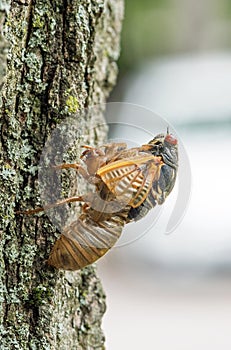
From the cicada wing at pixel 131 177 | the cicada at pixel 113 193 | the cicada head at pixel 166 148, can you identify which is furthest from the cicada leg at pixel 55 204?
the cicada head at pixel 166 148

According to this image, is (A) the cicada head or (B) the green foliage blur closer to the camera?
(A) the cicada head

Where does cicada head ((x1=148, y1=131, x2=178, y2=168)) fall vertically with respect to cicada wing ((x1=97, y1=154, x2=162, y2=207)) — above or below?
above

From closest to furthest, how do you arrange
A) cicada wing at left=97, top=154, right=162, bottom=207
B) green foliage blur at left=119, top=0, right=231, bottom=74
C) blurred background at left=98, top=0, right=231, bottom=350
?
cicada wing at left=97, top=154, right=162, bottom=207, blurred background at left=98, top=0, right=231, bottom=350, green foliage blur at left=119, top=0, right=231, bottom=74

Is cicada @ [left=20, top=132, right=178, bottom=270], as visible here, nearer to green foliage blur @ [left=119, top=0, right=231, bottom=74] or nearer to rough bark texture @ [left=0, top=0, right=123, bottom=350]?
rough bark texture @ [left=0, top=0, right=123, bottom=350]

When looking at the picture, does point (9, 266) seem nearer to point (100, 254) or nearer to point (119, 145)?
point (100, 254)

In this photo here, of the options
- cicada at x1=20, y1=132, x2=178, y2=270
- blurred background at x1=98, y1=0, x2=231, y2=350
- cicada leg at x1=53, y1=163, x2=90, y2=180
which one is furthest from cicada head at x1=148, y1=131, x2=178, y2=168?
blurred background at x1=98, y1=0, x2=231, y2=350

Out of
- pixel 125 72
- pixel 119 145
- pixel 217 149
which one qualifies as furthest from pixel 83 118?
pixel 125 72

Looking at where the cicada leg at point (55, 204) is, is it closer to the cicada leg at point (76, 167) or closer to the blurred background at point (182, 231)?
the cicada leg at point (76, 167)
